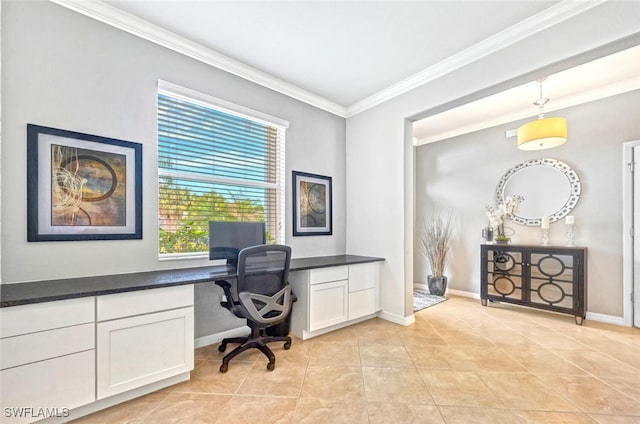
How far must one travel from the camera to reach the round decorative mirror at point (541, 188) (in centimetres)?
350

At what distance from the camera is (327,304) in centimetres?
286

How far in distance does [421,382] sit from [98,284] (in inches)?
92.0

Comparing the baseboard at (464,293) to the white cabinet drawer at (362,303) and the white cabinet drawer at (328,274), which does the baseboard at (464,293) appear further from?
the white cabinet drawer at (328,274)

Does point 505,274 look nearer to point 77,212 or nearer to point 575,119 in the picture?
point 575,119

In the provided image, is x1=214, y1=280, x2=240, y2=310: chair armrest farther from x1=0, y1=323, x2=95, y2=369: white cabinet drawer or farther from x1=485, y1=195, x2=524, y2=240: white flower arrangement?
x1=485, y1=195, x2=524, y2=240: white flower arrangement

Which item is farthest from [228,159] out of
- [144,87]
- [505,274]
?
[505,274]

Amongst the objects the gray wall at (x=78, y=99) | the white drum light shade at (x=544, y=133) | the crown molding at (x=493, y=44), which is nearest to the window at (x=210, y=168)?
the gray wall at (x=78, y=99)

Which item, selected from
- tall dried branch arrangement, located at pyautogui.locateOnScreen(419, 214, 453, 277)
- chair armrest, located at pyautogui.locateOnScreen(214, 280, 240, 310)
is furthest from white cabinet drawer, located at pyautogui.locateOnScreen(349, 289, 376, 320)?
tall dried branch arrangement, located at pyautogui.locateOnScreen(419, 214, 453, 277)

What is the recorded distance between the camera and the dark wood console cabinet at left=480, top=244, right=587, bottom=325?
10.4 feet

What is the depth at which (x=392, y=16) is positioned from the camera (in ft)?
7.05

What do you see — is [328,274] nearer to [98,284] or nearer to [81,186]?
[98,284]

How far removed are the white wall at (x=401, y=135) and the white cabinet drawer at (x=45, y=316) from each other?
280cm

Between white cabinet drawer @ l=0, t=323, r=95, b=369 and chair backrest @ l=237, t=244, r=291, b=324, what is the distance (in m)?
0.93

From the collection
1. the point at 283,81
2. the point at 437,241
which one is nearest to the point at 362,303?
the point at 437,241
